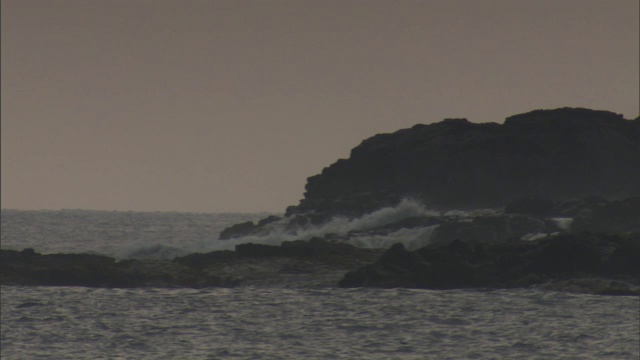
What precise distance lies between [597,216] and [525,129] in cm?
2710

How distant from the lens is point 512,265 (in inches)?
1853

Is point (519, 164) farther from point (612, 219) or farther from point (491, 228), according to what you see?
point (612, 219)

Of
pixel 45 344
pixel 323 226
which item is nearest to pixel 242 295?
pixel 45 344

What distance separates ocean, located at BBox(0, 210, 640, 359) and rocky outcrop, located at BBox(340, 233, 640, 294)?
120 centimetres

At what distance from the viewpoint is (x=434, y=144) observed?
8838 cm

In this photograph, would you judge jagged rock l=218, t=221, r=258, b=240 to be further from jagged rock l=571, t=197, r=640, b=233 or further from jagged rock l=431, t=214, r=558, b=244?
jagged rock l=571, t=197, r=640, b=233

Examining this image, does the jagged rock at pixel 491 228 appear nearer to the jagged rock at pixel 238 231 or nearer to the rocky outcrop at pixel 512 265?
the rocky outcrop at pixel 512 265

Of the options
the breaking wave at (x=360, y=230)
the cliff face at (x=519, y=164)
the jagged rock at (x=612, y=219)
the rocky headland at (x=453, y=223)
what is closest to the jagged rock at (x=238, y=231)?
the rocky headland at (x=453, y=223)

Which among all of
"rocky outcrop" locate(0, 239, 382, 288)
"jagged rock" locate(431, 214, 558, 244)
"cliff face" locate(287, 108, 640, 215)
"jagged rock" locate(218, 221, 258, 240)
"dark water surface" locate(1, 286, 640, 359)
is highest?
"cliff face" locate(287, 108, 640, 215)

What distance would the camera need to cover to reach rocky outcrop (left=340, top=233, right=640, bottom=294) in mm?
45438

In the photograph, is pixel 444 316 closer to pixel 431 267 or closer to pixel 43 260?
pixel 431 267

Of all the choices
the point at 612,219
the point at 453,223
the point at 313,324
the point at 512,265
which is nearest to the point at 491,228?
the point at 453,223

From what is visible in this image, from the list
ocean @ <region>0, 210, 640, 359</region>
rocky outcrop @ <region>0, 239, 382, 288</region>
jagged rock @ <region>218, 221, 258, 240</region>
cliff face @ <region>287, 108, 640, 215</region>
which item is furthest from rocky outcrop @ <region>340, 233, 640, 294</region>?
jagged rock @ <region>218, 221, 258, 240</region>

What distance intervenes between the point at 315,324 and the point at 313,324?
7cm
